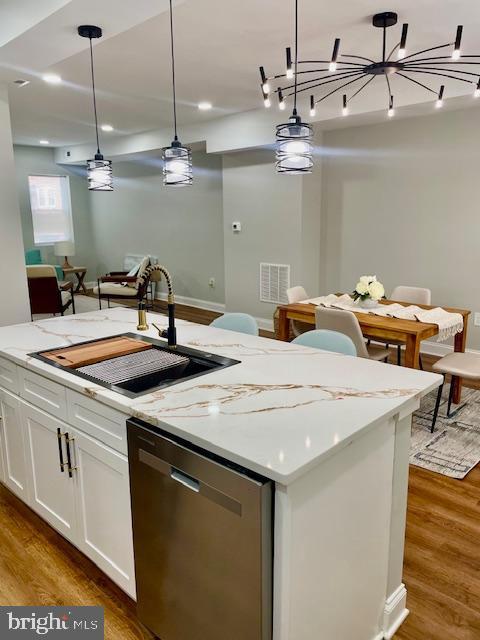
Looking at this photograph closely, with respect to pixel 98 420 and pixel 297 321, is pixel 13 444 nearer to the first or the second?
pixel 98 420

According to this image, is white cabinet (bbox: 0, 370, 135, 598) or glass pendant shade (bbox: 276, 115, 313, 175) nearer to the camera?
white cabinet (bbox: 0, 370, 135, 598)

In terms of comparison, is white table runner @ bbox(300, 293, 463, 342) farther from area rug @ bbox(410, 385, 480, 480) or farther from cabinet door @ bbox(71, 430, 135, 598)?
cabinet door @ bbox(71, 430, 135, 598)

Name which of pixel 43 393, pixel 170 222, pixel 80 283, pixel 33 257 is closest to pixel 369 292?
pixel 43 393

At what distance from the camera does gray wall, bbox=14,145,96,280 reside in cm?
862

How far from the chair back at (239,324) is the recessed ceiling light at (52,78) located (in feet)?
9.19

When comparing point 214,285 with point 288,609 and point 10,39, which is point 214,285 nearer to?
point 10,39

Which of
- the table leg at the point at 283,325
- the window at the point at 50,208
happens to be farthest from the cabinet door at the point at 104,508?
the window at the point at 50,208

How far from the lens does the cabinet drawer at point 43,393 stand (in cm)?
204

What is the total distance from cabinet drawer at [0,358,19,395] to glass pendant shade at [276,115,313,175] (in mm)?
1846

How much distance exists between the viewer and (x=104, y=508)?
6.23ft

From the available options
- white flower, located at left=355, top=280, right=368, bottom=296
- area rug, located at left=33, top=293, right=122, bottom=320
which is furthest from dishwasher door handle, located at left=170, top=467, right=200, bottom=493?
area rug, located at left=33, top=293, right=122, bottom=320

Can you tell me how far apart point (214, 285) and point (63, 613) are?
229 inches

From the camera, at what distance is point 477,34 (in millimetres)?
3225

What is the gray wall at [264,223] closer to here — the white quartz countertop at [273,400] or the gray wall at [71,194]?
the white quartz countertop at [273,400]
